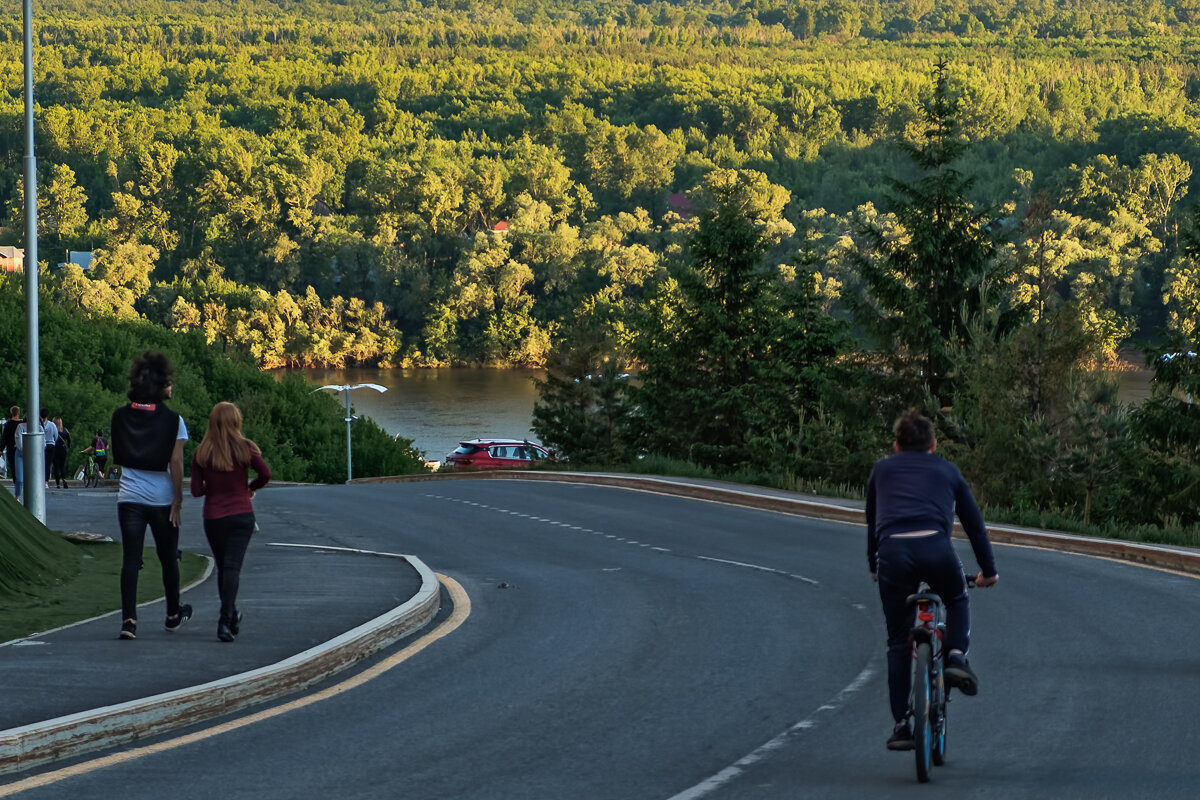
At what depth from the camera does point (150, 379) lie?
434 inches

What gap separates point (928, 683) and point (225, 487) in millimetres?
5335

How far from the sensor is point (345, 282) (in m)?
155

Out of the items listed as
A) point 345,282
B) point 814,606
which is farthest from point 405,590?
point 345,282

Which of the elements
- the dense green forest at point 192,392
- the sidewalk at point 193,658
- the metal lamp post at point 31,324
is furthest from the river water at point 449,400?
the sidewalk at point 193,658

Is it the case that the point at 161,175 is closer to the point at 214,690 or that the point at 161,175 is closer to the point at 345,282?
the point at 345,282

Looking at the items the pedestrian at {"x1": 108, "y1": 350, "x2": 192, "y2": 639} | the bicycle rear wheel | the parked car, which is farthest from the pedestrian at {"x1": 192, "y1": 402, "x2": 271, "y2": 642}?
the parked car

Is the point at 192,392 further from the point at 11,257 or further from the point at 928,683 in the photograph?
the point at 928,683

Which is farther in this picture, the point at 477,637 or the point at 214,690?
the point at 477,637

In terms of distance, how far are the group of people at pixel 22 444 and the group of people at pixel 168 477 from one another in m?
10.6

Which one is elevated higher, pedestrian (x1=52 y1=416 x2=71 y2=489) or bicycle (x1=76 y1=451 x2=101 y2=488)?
pedestrian (x1=52 y1=416 x2=71 y2=489)

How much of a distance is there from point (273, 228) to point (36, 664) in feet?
501

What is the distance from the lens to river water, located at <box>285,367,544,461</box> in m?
100

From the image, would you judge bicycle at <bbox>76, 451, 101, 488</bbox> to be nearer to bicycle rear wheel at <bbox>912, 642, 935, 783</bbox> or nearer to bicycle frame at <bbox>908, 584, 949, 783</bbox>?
bicycle frame at <bbox>908, 584, 949, 783</bbox>

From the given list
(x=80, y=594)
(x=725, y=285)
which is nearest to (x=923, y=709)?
(x=80, y=594)
